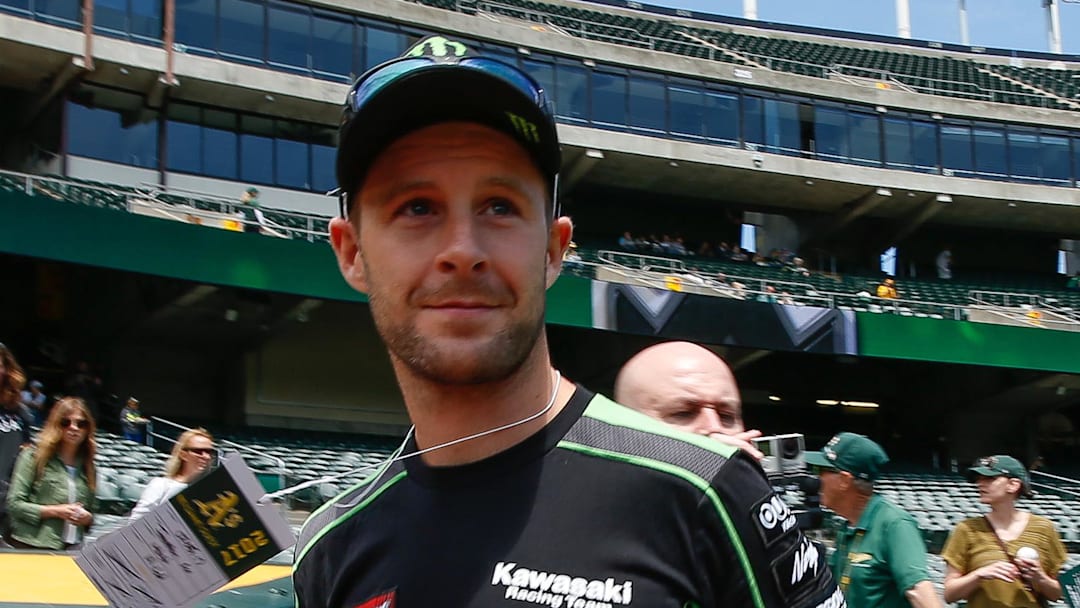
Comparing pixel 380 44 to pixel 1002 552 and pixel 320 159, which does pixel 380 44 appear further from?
pixel 1002 552

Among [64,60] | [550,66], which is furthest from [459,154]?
[550,66]

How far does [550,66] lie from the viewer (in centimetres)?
2398

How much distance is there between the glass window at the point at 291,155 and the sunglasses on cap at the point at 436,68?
70.3ft

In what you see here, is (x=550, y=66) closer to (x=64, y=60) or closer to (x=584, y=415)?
(x=64, y=60)

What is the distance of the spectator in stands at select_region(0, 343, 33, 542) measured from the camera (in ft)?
16.0

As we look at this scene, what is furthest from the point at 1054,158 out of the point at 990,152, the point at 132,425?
the point at 132,425

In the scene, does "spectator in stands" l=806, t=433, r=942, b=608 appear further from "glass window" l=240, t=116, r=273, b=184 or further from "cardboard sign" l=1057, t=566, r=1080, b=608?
"glass window" l=240, t=116, r=273, b=184

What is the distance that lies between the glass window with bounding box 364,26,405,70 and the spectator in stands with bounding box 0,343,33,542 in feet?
56.4

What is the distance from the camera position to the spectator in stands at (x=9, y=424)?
4.89 metres

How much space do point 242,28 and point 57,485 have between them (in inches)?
685

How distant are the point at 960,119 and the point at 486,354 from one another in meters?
28.4

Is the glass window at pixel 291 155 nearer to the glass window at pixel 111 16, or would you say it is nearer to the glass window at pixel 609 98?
the glass window at pixel 111 16

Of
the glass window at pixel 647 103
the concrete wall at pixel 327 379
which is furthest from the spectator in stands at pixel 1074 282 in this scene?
the concrete wall at pixel 327 379

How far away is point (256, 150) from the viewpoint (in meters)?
22.2
